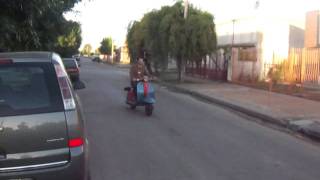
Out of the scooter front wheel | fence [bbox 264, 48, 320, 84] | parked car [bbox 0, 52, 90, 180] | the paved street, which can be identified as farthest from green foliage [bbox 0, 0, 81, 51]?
fence [bbox 264, 48, 320, 84]

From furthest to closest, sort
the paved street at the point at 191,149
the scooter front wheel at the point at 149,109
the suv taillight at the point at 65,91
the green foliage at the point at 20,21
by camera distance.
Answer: the scooter front wheel at the point at 149,109, the green foliage at the point at 20,21, the paved street at the point at 191,149, the suv taillight at the point at 65,91

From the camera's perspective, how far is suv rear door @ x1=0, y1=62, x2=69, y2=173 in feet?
19.4

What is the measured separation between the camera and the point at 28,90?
6.05 meters

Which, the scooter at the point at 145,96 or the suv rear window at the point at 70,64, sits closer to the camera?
the scooter at the point at 145,96

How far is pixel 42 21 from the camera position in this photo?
734 inches

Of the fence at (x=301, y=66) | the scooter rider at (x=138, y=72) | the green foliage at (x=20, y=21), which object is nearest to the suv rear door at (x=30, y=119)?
the green foliage at (x=20, y=21)

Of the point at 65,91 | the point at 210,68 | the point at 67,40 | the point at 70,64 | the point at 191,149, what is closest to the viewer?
the point at 65,91

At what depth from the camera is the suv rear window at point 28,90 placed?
597 cm

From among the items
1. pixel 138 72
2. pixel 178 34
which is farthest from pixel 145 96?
pixel 178 34

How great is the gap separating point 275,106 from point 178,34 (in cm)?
1466

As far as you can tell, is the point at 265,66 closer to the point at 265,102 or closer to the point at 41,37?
the point at 265,102

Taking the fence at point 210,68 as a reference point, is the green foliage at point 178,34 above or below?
above

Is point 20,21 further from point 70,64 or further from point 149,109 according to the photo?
point 70,64

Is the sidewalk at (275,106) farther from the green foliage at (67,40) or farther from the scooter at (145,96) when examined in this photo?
the green foliage at (67,40)
